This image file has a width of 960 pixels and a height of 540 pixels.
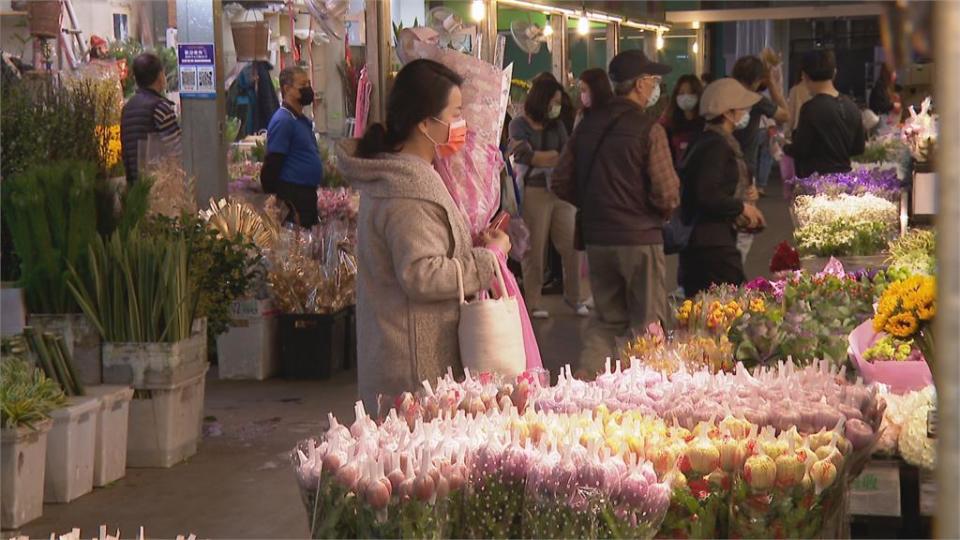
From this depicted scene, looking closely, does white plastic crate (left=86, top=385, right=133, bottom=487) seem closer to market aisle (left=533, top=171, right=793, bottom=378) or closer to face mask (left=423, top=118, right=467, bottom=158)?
face mask (left=423, top=118, right=467, bottom=158)

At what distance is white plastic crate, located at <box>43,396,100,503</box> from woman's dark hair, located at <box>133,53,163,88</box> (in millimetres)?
3281

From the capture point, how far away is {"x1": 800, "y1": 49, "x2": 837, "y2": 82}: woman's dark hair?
8.72 m

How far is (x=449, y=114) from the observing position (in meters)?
3.94

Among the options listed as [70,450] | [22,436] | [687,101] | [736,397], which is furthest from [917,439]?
[687,101]

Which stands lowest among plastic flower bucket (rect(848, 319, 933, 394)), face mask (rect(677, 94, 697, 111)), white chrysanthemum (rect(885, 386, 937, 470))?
white chrysanthemum (rect(885, 386, 937, 470))

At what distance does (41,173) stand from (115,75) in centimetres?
199

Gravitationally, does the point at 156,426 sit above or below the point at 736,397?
below

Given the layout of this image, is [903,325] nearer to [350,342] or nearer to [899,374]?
[899,374]

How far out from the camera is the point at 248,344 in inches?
317

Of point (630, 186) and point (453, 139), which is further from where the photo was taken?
point (630, 186)

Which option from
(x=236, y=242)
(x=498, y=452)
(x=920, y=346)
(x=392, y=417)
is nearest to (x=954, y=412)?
(x=498, y=452)

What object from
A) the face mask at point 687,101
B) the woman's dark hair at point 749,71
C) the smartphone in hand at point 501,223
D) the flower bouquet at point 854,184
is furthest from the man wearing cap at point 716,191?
the smartphone in hand at point 501,223

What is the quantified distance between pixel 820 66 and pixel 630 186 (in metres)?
2.69

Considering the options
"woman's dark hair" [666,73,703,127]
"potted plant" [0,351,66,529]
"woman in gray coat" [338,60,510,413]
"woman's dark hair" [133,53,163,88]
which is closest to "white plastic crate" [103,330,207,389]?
"potted plant" [0,351,66,529]
